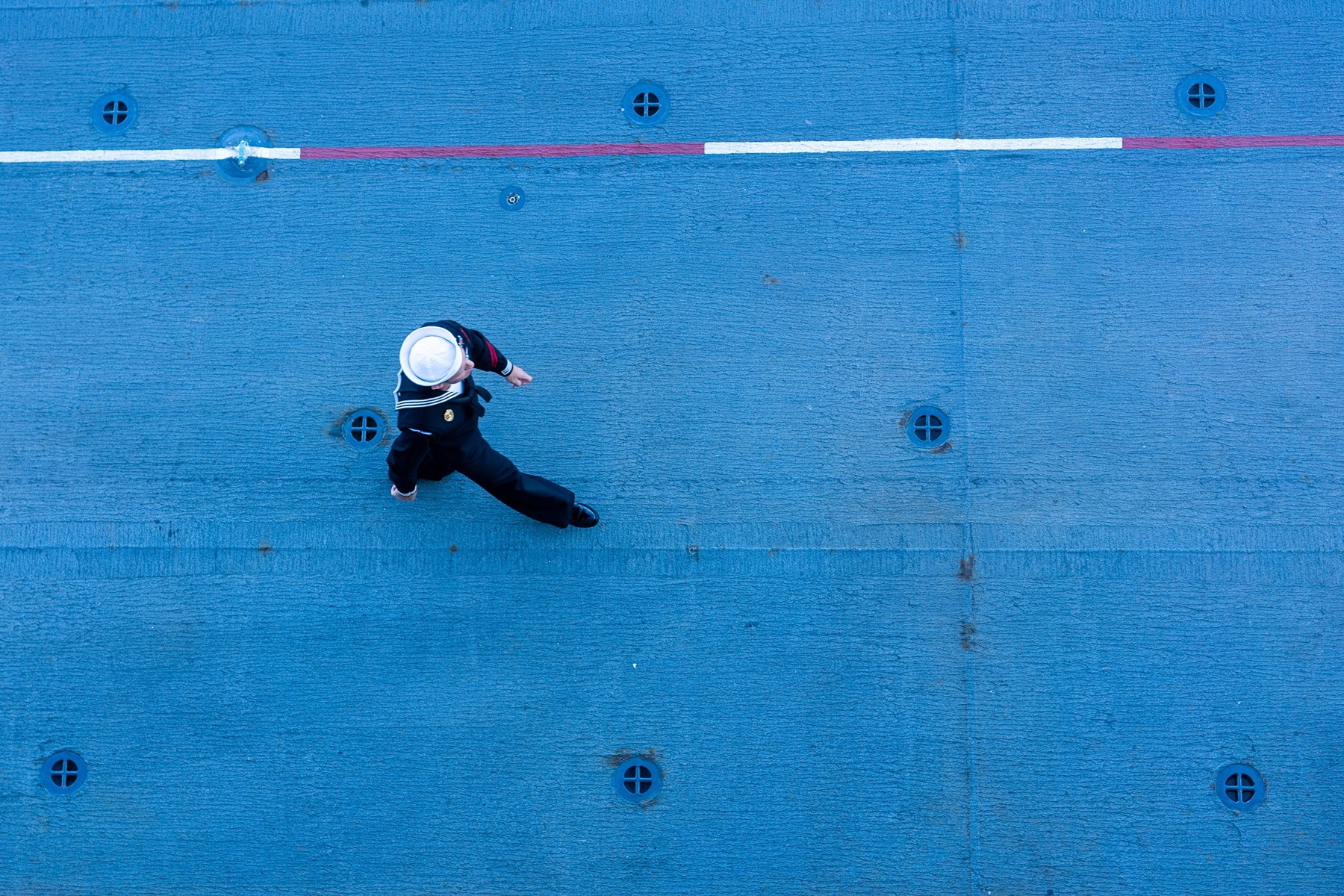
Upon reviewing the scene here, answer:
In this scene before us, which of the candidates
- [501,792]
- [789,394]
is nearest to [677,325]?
[789,394]

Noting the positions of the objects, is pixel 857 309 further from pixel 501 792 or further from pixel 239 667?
pixel 239 667

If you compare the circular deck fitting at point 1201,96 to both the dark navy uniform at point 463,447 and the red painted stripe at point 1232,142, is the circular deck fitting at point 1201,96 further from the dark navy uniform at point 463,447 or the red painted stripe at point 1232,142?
the dark navy uniform at point 463,447

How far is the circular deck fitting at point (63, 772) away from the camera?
4531mm

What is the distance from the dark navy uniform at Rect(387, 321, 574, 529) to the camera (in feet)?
12.6

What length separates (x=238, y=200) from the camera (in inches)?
199

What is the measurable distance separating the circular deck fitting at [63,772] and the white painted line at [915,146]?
4610 mm

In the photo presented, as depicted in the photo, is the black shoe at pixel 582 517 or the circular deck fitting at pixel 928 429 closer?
the black shoe at pixel 582 517

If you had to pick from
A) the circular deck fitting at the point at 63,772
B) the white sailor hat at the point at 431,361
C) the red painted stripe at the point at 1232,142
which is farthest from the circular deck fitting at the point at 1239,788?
the circular deck fitting at the point at 63,772

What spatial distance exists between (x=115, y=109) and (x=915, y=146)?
4602 mm

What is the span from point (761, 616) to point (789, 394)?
118 cm

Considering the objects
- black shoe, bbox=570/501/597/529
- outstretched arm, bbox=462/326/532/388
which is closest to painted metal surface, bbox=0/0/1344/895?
black shoe, bbox=570/501/597/529

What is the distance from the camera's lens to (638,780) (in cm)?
450

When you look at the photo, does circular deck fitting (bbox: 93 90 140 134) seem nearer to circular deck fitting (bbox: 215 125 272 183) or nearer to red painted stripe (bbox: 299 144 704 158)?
circular deck fitting (bbox: 215 125 272 183)

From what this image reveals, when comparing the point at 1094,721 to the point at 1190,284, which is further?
the point at 1190,284
